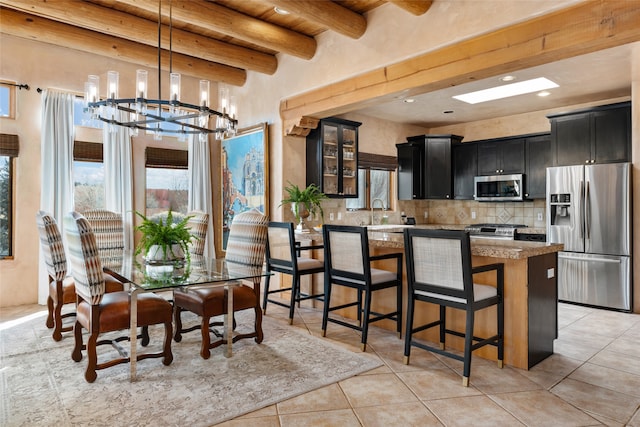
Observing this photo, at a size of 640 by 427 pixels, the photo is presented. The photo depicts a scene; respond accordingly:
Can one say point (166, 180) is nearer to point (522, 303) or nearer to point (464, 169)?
point (464, 169)

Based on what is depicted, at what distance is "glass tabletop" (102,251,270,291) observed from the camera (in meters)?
2.72

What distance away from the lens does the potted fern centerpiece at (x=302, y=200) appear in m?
5.14

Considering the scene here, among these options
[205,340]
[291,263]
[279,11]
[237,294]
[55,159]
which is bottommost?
[205,340]

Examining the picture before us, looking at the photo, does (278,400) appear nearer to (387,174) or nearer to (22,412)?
(22,412)

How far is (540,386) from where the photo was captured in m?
2.64

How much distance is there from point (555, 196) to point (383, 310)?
9.25ft

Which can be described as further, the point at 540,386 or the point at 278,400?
the point at 540,386

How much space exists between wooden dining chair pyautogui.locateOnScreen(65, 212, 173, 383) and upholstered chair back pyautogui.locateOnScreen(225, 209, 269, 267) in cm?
79

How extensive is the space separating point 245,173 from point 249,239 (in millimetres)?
2566

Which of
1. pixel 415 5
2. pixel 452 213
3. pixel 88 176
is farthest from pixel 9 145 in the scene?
pixel 452 213

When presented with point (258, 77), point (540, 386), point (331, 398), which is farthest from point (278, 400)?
point (258, 77)

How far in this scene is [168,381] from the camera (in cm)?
272

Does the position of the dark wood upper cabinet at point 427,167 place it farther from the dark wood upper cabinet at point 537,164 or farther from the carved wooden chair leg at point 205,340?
the carved wooden chair leg at point 205,340

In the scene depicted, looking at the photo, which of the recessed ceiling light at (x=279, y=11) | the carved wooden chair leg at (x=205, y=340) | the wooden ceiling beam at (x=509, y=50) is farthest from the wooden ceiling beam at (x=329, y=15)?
the carved wooden chair leg at (x=205, y=340)
